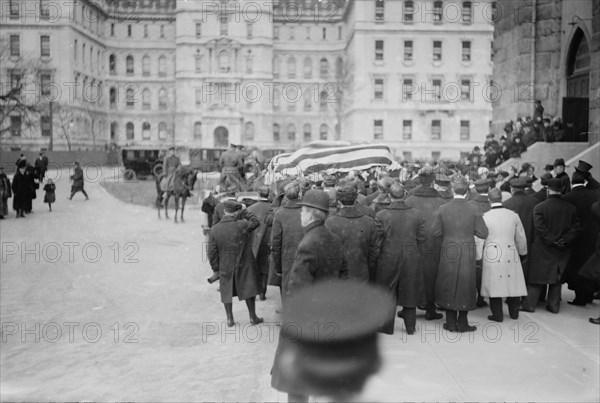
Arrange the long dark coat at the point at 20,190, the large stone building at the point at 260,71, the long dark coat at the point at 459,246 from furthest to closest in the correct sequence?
the large stone building at the point at 260,71 < the long dark coat at the point at 20,190 < the long dark coat at the point at 459,246

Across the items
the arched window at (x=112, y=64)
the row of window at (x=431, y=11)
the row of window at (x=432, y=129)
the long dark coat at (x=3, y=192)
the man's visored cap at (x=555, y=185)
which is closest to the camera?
the man's visored cap at (x=555, y=185)

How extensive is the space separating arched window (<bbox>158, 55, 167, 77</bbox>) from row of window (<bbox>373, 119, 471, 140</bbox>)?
29.8 m

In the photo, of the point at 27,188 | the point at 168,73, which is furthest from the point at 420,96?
the point at 27,188

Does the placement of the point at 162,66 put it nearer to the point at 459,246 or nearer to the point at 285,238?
the point at 285,238

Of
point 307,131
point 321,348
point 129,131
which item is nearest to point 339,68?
point 307,131

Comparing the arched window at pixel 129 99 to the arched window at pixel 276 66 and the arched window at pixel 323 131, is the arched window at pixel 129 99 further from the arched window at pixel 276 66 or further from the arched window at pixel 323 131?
the arched window at pixel 323 131

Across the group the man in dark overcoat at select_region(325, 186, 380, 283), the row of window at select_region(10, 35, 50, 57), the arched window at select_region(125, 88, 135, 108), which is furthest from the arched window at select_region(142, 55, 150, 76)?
the man in dark overcoat at select_region(325, 186, 380, 283)

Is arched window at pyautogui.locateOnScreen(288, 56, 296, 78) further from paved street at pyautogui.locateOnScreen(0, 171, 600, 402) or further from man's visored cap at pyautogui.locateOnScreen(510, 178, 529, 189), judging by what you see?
man's visored cap at pyautogui.locateOnScreen(510, 178, 529, 189)

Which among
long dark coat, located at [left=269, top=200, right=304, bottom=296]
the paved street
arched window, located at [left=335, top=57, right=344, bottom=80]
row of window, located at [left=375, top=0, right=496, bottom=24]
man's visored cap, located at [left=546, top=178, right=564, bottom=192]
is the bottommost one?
the paved street

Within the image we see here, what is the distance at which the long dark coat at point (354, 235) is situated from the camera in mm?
7535

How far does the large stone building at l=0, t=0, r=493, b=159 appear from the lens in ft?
211

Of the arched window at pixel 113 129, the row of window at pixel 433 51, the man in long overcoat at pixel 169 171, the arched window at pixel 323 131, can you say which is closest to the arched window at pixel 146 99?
the arched window at pixel 113 129

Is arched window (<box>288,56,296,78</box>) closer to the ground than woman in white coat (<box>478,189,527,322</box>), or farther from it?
farther from it

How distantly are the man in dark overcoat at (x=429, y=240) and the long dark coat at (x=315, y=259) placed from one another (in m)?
3.10
